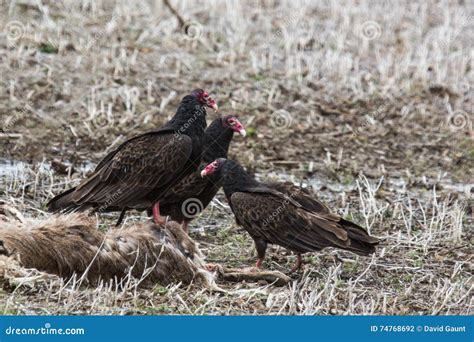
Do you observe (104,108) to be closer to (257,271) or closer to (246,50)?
(246,50)

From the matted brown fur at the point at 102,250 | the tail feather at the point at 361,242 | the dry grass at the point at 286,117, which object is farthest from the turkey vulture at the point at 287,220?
the matted brown fur at the point at 102,250

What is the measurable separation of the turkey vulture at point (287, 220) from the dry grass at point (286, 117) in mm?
270

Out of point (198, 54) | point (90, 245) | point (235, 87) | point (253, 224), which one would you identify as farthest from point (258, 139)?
point (90, 245)

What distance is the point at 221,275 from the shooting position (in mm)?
6906

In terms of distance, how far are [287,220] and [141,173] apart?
118cm

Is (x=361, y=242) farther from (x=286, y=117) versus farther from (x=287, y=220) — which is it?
(x=286, y=117)

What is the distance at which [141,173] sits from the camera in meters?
7.70

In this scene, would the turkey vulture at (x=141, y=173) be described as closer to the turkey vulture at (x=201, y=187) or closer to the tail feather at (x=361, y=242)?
the turkey vulture at (x=201, y=187)

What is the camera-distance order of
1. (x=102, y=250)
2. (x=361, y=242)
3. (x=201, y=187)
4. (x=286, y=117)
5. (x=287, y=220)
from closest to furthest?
(x=102, y=250)
(x=361, y=242)
(x=287, y=220)
(x=201, y=187)
(x=286, y=117)

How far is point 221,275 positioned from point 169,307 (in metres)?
0.84

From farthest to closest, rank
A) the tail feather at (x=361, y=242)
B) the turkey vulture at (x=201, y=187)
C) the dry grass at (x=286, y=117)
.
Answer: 1. the turkey vulture at (x=201, y=187)
2. the tail feather at (x=361, y=242)
3. the dry grass at (x=286, y=117)

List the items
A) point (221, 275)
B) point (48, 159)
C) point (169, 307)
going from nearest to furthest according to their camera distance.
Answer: point (169, 307), point (221, 275), point (48, 159)

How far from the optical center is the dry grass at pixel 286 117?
6730mm

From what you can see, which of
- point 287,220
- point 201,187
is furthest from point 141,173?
point 287,220
